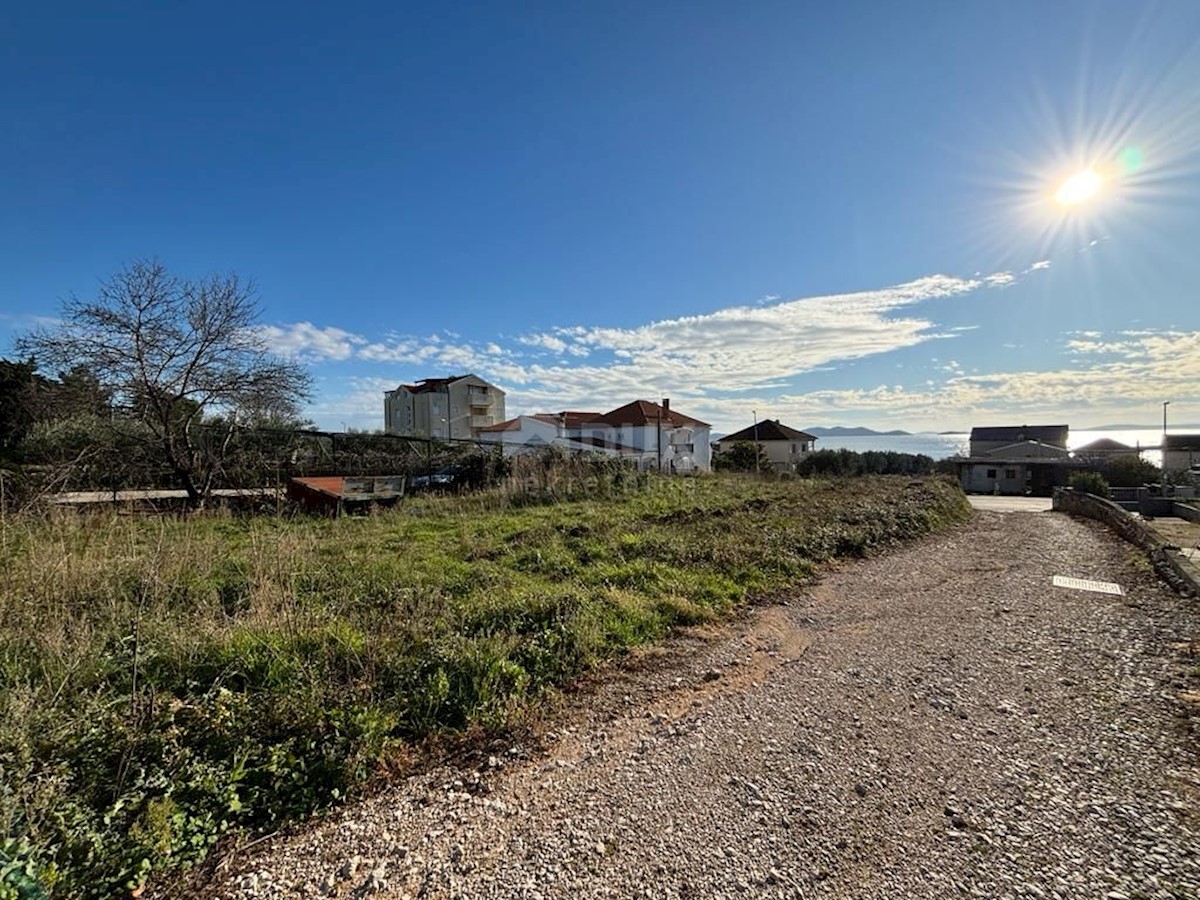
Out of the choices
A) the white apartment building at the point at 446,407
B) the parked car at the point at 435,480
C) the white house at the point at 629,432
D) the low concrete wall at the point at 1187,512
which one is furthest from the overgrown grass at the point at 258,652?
the white apartment building at the point at 446,407

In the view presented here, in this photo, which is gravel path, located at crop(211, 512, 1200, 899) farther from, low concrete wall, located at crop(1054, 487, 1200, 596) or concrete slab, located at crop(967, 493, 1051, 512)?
concrete slab, located at crop(967, 493, 1051, 512)

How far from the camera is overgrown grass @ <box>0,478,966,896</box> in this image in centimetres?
233

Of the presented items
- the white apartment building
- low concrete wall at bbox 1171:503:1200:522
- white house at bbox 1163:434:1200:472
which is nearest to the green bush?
low concrete wall at bbox 1171:503:1200:522

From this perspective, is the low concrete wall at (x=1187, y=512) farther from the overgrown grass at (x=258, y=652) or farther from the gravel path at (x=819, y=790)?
the gravel path at (x=819, y=790)

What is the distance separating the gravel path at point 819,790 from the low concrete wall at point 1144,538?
10.1ft

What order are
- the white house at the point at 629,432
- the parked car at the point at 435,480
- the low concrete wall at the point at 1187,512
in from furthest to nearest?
the white house at the point at 629,432 → the low concrete wall at the point at 1187,512 → the parked car at the point at 435,480

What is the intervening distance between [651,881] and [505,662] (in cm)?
195

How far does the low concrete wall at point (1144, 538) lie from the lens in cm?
674

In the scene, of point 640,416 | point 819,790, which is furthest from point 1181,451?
point 819,790

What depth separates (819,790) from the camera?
266 cm

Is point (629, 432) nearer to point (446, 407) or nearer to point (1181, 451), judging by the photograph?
point (446, 407)

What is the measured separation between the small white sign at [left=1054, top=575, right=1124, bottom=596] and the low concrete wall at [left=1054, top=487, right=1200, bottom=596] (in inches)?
23.3

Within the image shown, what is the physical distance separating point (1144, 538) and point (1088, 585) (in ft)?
14.8

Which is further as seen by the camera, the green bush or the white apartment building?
the white apartment building
